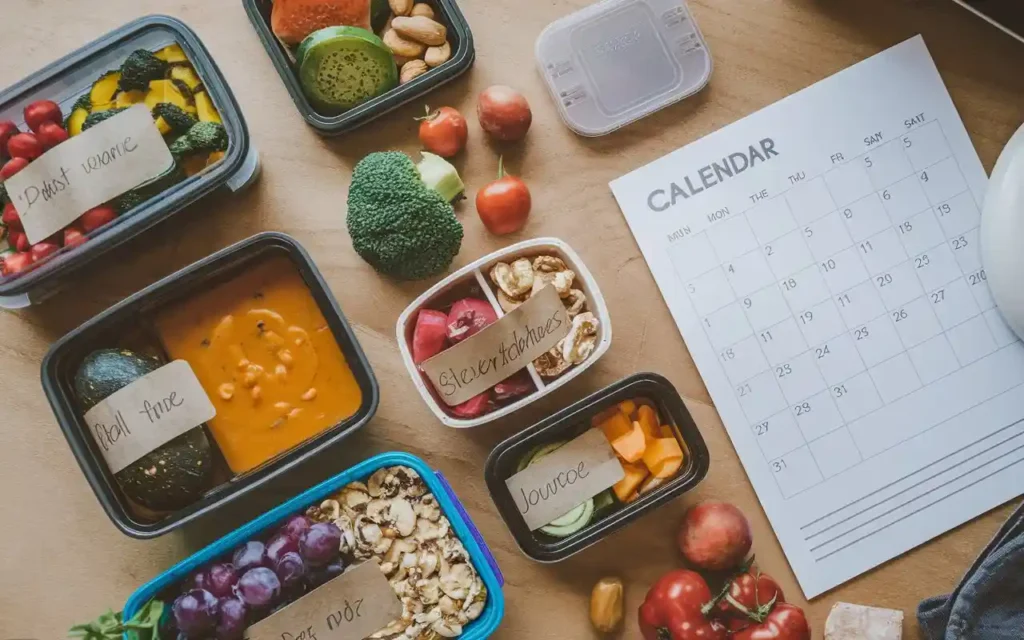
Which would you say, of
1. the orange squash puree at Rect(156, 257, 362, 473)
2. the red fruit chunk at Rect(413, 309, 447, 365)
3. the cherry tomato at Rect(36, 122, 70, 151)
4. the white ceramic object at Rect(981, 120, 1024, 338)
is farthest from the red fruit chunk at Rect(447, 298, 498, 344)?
the white ceramic object at Rect(981, 120, 1024, 338)

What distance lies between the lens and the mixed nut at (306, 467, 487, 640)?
2.71 ft

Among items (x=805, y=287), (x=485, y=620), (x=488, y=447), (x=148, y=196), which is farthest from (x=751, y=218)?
(x=148, y=196)

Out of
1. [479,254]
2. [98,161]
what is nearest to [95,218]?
[98,161]

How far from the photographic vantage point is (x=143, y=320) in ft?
2.86

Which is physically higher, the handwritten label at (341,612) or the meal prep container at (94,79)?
the meal prep container at (94,79)

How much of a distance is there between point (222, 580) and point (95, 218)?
15.1 inches

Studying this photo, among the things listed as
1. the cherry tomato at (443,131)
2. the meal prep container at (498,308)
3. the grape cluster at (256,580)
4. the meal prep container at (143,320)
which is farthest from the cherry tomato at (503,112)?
the grape cluster at (256,580)

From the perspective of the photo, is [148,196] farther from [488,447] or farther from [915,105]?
[915,105]

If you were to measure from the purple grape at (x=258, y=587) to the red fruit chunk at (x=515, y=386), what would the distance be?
0.28 metres

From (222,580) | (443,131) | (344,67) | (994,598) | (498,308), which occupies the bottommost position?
(994,598)

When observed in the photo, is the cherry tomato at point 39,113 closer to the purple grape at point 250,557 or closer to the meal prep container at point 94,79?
the meal prep container at point 94,79

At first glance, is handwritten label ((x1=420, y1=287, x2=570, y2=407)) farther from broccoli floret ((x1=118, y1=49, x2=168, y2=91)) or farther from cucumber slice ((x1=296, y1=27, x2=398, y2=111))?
broccoli floret ((x1=118, y1=49, x2=168, y2=91))

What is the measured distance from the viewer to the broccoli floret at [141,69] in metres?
0.84

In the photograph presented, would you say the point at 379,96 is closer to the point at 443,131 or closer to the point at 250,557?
the point at 443,131
